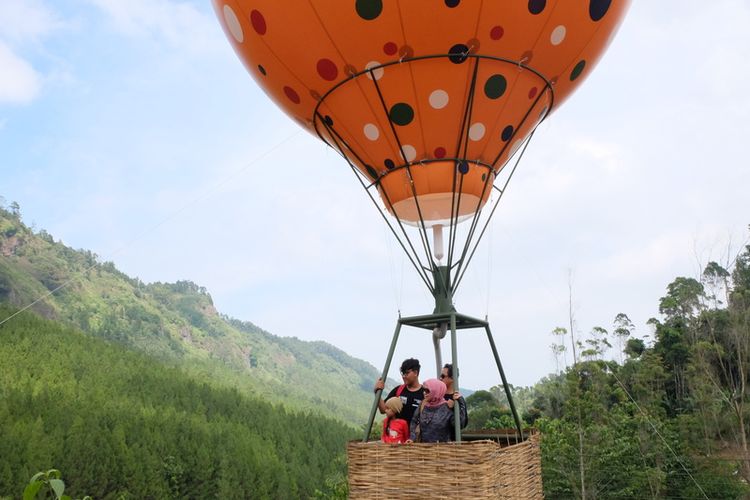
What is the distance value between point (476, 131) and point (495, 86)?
14.9 inches

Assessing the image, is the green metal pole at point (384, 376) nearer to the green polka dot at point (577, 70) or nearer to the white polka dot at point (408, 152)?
the white polka dot at point (408, 152)

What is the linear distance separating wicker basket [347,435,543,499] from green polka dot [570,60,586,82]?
284 cm

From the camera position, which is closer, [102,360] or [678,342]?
[678,342]

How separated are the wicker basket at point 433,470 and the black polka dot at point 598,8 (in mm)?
3026

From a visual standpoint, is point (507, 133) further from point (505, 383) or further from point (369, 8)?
point (505, 383)

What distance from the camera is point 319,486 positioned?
42.2 metres

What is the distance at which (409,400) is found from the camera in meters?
4.16

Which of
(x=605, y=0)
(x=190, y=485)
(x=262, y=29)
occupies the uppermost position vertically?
(x=605, y=0)

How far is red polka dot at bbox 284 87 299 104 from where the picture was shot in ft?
15.7

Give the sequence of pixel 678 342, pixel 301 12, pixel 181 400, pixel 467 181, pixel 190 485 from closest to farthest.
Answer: pixel 301 12, pixel 467 181, pixel 678 342, pixel 190 485, pixel 181 400

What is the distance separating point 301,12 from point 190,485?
133 ft

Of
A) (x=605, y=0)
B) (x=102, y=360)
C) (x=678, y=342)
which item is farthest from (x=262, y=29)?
(x=102, y=360)

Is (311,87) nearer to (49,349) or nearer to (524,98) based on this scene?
(524,98)

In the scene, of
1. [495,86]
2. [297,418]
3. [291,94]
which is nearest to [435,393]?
[495,86]
